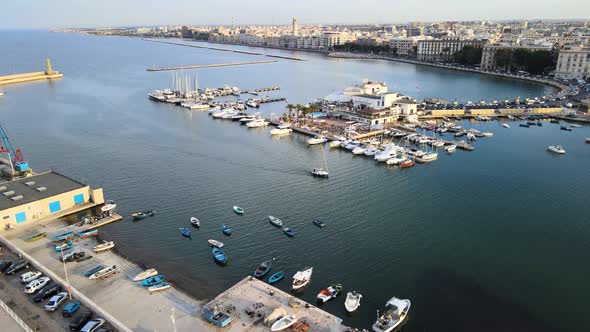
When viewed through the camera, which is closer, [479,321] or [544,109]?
[479,321]

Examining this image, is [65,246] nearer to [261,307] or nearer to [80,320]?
[80,320]

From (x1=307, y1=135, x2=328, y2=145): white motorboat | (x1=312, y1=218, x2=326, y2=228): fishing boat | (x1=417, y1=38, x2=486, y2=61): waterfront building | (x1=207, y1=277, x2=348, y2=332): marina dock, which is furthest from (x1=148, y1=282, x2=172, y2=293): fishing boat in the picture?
(x1=417, y1=38, x2=486, y2=61): waterfront building

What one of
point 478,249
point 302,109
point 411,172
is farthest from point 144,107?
point 478,249

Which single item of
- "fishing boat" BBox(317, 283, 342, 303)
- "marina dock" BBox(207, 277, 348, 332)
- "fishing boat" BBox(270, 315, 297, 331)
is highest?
"fishing boat" BBox(270, 315, 297, 331)

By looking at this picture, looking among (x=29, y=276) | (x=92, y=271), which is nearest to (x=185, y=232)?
(x=92, y=271)

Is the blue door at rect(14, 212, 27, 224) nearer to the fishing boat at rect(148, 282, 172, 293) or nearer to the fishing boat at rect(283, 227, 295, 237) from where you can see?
the fishing boat at rect(148, 282, 172, 293)

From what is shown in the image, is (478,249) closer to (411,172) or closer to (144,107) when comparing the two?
(411,172)

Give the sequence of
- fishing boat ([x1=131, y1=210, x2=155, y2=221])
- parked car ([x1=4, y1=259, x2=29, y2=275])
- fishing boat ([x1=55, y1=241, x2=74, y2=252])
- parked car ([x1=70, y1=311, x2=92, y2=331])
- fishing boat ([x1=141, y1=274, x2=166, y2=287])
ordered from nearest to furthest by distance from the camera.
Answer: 1. parked car ([x1=70, y1=311, x2=92, y2=331])
2. fishing boat ([x1=141, y1=274, x2=166, y2=287])
3. parked car ([x1=4, y1=259, x2=29, y2=275])
4. fishing boat ([x1=55, y1=241, x2=74, y2=252])
5. fishing boat ([x1=131, y1=210, x2=155, y2=221])
